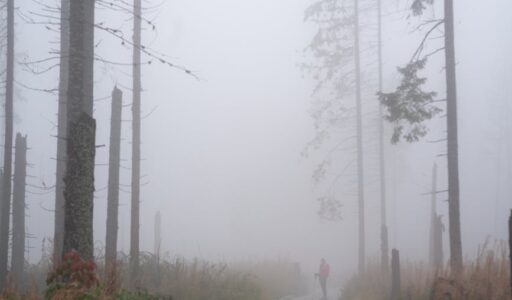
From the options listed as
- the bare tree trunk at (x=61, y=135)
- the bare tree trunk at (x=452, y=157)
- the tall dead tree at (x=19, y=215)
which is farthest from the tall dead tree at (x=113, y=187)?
the bare tree trunk at (x=452, y=157)

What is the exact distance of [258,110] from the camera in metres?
114

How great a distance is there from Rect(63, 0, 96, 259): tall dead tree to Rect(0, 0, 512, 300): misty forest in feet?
0.09

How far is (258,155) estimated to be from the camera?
9619cm

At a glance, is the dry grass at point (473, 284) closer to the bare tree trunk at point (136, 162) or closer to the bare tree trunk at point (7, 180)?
the bare tree trunk at point (136, 162)

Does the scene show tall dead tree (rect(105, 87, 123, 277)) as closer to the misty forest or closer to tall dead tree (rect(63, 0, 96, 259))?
the misty forest

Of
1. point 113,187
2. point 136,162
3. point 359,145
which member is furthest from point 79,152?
point 359,145

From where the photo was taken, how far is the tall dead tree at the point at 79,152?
855 centimetres

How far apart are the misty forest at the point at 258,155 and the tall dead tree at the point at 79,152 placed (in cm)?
3

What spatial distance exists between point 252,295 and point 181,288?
289 cm

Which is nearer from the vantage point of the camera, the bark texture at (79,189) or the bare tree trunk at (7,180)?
the bark texture at (79,189)

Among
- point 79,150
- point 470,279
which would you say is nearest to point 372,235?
point 470,279

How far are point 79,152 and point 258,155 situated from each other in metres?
87.5

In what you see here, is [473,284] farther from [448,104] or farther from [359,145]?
[359,145]

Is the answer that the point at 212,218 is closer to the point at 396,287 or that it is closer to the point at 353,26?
the point at 353,26
